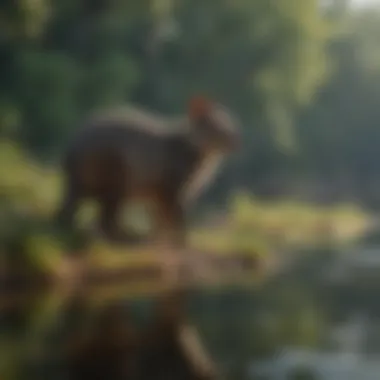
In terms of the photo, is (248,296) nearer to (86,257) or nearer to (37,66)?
(86,257)

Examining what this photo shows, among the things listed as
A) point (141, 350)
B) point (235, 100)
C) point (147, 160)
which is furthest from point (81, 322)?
point (235, 100)

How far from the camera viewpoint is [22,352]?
6.53 ft

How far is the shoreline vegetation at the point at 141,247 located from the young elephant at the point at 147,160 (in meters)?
0.05

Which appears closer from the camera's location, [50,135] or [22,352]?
[22,352]

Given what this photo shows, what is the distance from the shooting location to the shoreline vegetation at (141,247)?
2250 mm

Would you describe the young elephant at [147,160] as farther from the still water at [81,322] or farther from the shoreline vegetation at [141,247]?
the still water at [81,322]

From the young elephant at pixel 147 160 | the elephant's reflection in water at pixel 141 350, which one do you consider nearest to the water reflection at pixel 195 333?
the elephant's reflection in water at pixel 141 350

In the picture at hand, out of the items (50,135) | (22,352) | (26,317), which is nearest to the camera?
(22,352)

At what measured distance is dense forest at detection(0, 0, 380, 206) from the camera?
231 centimetres

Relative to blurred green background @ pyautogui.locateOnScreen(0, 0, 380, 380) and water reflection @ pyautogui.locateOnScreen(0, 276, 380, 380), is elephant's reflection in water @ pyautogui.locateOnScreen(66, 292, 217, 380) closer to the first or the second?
water reflection @ pyautogui.locateOnScreen(0, 276, 380, 380)

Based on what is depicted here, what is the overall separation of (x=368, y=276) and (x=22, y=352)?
0.77 m

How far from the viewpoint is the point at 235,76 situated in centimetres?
234

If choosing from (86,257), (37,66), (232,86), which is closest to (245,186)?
(232,86)

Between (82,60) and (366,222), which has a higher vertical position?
(82,60)
